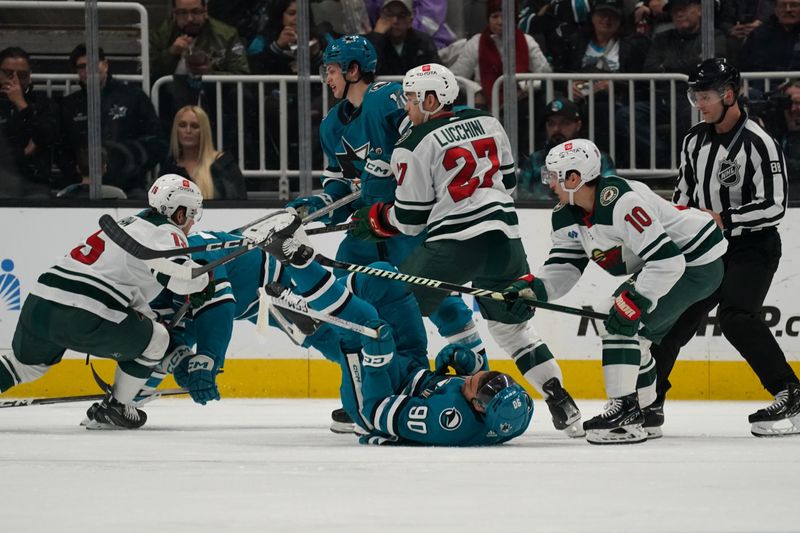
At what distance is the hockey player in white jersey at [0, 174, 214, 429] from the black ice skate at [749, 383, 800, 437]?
1.85m

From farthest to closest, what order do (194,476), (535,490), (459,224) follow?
1. (459,224)
2. (194,476)
3. (535,490)

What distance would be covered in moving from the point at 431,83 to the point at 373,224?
51 cm

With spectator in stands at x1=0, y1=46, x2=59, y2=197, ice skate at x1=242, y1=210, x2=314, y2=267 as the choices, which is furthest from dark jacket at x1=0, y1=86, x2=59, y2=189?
ice skate at x1=242, y1=210, x2=314, y2=267

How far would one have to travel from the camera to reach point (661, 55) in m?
6.62

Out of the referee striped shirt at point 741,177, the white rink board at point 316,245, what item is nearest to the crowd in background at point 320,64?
the white rink board at point 316,245

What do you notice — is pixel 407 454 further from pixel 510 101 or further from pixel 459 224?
pixel 510 101

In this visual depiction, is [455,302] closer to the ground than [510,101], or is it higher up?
closer to the ground

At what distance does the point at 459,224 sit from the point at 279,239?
0.68 metres

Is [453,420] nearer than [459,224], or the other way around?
[453,420]

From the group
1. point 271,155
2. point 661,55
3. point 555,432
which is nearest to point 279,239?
point 555,432

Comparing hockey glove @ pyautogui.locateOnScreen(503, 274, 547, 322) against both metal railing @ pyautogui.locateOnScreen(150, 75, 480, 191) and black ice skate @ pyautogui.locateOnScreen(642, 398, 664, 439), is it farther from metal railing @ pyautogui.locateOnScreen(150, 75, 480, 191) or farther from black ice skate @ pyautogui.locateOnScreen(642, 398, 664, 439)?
metal railing @ pyautogui.locateOnScreen(150, 75, 480, 191)

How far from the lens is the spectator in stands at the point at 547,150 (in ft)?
21.6

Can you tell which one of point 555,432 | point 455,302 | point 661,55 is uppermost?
point 661,55

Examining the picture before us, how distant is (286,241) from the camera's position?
4355 millimetres
